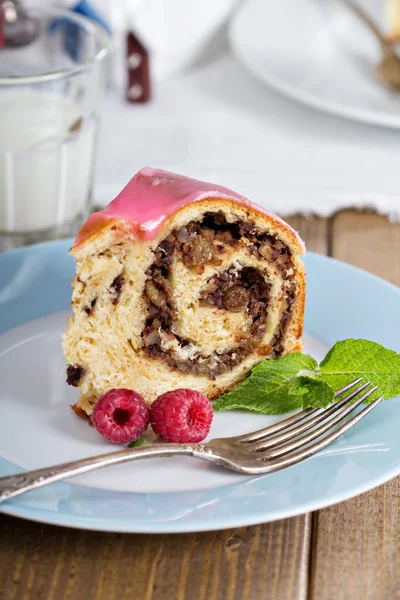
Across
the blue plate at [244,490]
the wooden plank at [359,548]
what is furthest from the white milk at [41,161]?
the wooden plank at [359,548]

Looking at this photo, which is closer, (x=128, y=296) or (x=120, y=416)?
(x=120, y=416)

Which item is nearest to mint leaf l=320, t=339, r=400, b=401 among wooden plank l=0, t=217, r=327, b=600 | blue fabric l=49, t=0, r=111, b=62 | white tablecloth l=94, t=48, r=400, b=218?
wooden plank l=0, t=217, r=327, b=600

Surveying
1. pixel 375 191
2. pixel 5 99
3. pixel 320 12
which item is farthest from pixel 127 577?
pixel 320 12

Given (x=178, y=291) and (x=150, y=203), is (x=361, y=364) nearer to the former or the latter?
(x=178, y=291)

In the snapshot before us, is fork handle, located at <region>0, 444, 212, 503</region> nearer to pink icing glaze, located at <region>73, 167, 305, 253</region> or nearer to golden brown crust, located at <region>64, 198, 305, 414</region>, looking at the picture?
golden brown crust, located at <region>64, 198, 305, 414</region>

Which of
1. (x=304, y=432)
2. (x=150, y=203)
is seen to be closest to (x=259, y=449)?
(x=304, y=432)

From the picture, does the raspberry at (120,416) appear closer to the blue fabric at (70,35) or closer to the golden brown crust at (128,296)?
the golden brown crust at (128,296)
